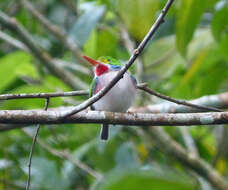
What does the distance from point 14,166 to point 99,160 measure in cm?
77

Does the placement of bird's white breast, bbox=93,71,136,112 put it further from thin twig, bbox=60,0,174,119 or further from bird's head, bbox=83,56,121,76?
thin twig, bbox=60,0,174,119

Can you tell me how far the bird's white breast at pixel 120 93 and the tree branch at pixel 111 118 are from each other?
2.19 feet

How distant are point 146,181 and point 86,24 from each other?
278cm

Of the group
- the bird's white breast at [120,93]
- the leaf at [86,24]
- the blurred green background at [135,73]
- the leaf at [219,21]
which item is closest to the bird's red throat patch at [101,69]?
the bird's white breast at [120,93]

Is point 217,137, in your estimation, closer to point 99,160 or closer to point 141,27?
point 99,160

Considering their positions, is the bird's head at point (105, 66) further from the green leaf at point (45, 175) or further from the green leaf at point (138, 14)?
the green leaf at point (45, 175)

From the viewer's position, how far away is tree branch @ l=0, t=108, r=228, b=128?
1861 millimetres

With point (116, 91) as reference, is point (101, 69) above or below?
above

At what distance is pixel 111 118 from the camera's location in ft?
6.54

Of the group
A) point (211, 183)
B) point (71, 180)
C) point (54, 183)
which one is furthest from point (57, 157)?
point (211, 183)

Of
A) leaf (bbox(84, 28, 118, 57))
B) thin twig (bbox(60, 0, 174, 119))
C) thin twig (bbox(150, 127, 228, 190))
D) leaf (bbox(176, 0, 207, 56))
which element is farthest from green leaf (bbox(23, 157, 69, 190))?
thin twig (bbox(60, 0, 174, 119))

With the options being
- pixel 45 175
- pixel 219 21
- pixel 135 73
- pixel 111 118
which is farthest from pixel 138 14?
pixel 45 175

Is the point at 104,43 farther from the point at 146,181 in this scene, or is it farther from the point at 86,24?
the point at 146,181

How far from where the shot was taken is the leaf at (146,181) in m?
0.87
